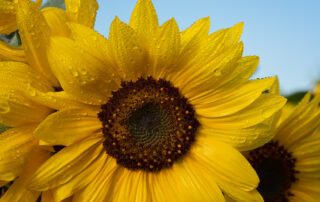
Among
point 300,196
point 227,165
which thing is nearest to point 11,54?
point 227,165

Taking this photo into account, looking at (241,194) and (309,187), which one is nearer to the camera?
(241,194)

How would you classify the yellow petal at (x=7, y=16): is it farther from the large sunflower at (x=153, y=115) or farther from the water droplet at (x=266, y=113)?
the water droplet at (x=266, y=113)

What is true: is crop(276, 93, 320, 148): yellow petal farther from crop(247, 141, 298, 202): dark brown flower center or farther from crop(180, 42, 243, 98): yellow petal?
crop(180, 42, 243, 98): yellow petal

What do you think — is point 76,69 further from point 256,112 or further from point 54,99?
point 256,112

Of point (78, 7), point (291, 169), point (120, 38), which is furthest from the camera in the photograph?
point (291, 169)

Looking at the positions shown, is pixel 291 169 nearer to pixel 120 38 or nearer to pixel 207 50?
pixel 207 50

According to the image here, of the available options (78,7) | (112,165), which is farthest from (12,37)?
(112,165)

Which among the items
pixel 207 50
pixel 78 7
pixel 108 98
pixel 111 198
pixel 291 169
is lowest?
pixel 291 169
